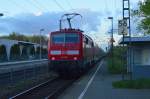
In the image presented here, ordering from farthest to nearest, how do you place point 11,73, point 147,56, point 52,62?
point 147,56 < point 52,62 < point 11,73

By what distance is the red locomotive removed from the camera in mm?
31141

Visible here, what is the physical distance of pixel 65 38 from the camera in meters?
32.4

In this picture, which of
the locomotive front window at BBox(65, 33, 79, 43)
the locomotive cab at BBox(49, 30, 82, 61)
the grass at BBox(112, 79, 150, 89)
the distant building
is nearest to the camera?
the grass at BBox(112, 79, 150, 89)

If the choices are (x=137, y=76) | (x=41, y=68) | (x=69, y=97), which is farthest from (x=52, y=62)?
(x=69, y=97)

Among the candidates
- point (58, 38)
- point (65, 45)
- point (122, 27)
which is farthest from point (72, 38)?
point (122, 27)

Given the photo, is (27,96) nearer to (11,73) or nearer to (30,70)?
(11,73)

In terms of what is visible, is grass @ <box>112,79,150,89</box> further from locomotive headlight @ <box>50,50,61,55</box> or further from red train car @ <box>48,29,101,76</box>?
locomotive headlight @ <box>50,50,61,55</box>

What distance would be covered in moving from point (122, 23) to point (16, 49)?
2090 inches

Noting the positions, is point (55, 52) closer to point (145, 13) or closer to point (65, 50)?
point (65, 50)

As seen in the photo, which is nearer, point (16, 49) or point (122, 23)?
point (122, 23)

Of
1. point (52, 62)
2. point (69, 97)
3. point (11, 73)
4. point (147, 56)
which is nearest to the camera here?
point (69, 97)

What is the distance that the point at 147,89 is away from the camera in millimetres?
22406

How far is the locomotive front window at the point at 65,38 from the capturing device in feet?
106

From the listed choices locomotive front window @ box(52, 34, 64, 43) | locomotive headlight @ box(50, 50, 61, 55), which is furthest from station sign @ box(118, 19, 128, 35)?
locomotive front window @ box(52, 34, 64, 43)
